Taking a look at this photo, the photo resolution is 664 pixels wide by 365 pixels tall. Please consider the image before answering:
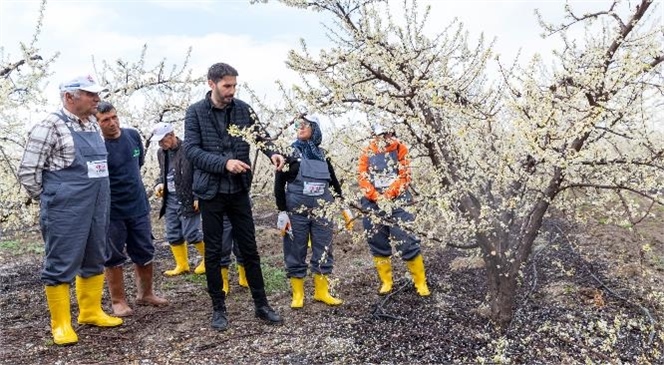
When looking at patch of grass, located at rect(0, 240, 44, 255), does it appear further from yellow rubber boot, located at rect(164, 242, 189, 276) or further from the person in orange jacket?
the person in orange jacket

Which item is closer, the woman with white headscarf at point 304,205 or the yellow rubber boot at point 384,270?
the woman with white headscarf at point 304,205

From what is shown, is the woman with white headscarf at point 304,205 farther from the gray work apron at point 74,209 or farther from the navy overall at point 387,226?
the gray work apron at point 74,209

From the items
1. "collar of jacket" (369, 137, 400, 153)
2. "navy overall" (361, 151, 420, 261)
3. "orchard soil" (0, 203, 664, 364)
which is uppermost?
"collar of jacket" (369, 137, 400, 153)

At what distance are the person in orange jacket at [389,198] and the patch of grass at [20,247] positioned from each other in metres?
6.01

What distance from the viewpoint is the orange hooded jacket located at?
189 inches

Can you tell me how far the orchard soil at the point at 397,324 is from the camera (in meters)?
3.76

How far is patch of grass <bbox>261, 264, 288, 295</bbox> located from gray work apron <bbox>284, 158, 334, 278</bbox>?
76 cm

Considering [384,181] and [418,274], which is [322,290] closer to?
[418,274]

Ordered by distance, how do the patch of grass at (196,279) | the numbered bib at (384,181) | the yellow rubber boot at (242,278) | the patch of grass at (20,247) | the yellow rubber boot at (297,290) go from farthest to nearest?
1. the patch of grass at (20,247)
2. the patch of grass at (196,279)
3. the yellow rubber boot at (242,278)
4. the numbered bib at (384,181)
5. the yellow rubber boot at (297,290)

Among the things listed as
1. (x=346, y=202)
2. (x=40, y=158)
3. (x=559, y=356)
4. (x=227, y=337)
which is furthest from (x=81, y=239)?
(x=559, y=356)

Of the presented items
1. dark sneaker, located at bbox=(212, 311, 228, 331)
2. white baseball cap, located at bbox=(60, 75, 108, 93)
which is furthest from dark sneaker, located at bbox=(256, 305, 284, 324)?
white baseball cap, located at bbox=(60, 75, 108, 93)

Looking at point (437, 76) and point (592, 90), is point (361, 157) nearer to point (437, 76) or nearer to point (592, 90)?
point (437, 76)

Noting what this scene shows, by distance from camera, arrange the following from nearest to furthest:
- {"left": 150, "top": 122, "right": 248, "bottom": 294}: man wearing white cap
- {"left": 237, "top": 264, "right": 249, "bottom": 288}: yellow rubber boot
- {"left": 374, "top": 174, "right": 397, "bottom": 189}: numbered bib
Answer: {"left": 374, "top": 174, "right": 397, "bottom": 189}: numbered bib, {"left": 150, "top": 122, "right": 248, "bottom": 294}: man wearing white cap, {"left": 237, "top": 264, "right": 249, "bottom": 288}: yellow rubber boot

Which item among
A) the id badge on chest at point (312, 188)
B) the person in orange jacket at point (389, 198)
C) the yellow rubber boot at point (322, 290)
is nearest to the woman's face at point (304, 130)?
the id badge on chest at point (312, 188)
